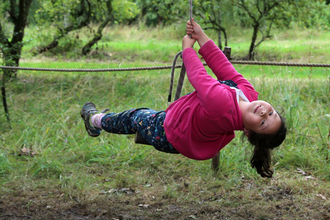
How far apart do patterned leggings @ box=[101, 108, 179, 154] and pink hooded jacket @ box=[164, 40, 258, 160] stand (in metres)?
0.09

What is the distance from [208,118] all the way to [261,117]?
0.90ft

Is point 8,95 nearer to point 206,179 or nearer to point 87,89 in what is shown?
point 87,89

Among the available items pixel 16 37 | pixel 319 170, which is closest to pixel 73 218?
pixel 319 170

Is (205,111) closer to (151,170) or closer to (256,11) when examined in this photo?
(151,170)

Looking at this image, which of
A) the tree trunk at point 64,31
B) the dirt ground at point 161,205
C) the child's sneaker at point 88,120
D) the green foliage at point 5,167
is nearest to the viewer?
the child's sneaker at point 88,120

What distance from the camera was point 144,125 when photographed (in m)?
2.09

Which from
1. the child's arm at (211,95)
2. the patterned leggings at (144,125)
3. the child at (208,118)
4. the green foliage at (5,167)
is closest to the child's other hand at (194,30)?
the child at (208,118)

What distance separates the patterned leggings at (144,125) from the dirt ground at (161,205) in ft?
3.09

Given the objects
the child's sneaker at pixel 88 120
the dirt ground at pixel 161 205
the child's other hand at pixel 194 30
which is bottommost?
the dirt ground at pixel 161 205

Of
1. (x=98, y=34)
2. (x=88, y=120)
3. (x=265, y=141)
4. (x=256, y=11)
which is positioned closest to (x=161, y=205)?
(x=88, y=120)

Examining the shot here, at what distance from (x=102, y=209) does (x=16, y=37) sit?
3.90 m

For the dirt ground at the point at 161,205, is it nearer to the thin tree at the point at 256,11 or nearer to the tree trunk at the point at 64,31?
the thin tree at the point at 256,11

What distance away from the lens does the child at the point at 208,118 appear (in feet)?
5.66

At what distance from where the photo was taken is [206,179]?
128 inches
